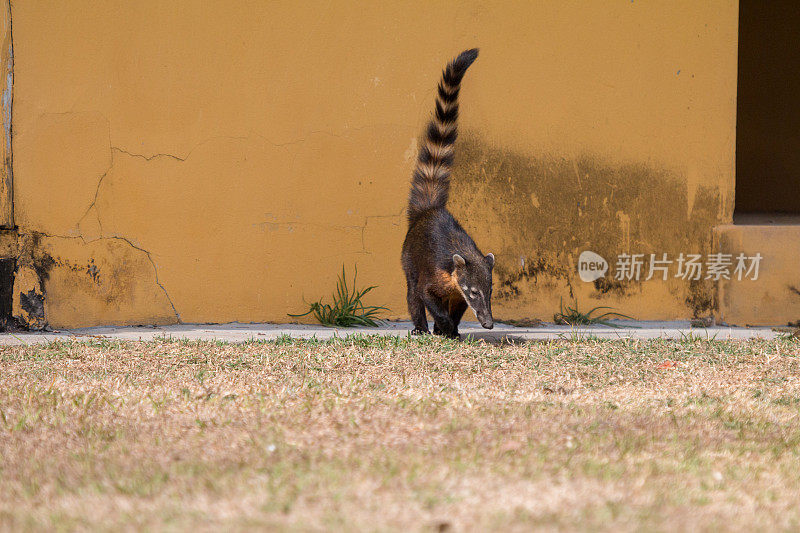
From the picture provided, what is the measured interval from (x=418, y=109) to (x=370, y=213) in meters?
0.84

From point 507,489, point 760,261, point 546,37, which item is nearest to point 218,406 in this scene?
point 507,489

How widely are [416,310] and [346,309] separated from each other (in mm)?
686

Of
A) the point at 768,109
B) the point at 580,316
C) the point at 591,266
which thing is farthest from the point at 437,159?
the point at 768,109

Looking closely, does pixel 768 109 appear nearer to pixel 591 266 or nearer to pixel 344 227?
pixel 591 266

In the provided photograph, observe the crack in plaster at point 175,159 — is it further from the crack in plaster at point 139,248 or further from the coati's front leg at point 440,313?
the coati's front leg at point 440,313

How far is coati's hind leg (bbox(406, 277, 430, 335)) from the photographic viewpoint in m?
5.82

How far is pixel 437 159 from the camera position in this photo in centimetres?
599

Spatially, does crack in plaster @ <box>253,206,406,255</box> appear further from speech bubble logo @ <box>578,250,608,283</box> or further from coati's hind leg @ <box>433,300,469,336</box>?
speech bubble logo @ <box>578,250,608,283</box>

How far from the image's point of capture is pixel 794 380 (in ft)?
14.4

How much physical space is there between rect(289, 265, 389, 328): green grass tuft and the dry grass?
116 centimetres

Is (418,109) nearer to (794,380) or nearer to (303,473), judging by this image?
(794,380)

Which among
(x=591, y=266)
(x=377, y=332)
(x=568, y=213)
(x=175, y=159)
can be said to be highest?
(x=175, y=159)

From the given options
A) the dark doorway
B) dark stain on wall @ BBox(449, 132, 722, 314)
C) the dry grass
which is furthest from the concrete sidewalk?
the dark doorway

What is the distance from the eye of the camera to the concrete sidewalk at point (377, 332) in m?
5.63
